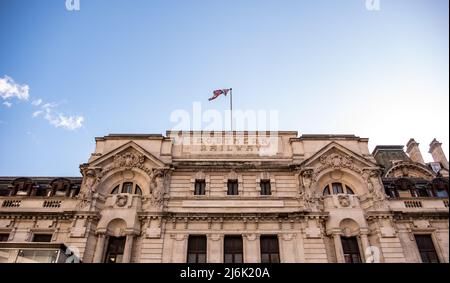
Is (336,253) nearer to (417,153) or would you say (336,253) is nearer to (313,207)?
(313,207)

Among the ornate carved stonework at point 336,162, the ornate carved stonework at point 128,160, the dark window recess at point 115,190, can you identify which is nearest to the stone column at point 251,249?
the ornate carved stonework at point 336,162

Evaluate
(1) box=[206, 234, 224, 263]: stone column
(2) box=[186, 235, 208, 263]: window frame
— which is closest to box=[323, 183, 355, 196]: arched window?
(1) box=[206, 234, 224, 263]: stone column

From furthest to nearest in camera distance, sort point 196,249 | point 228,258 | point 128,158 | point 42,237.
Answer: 1. point 128,158
2. point 42,237
3. point 196,249
4. point 228,258

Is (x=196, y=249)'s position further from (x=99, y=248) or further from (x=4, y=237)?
(x=4, y=237)

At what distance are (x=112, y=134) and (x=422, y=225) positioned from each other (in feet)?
71.5

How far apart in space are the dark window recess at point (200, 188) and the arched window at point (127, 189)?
378cm

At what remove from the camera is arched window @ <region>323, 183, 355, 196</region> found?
70.3 feet

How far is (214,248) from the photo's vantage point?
18734mm

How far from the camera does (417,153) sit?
29594 millimetres

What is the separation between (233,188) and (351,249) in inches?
322

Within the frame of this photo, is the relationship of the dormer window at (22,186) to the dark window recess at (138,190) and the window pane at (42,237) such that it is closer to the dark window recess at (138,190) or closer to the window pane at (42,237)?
the window pane at (42,237)

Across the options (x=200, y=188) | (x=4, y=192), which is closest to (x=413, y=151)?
(x=200, y=188)

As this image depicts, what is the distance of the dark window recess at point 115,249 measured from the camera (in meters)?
19.0
